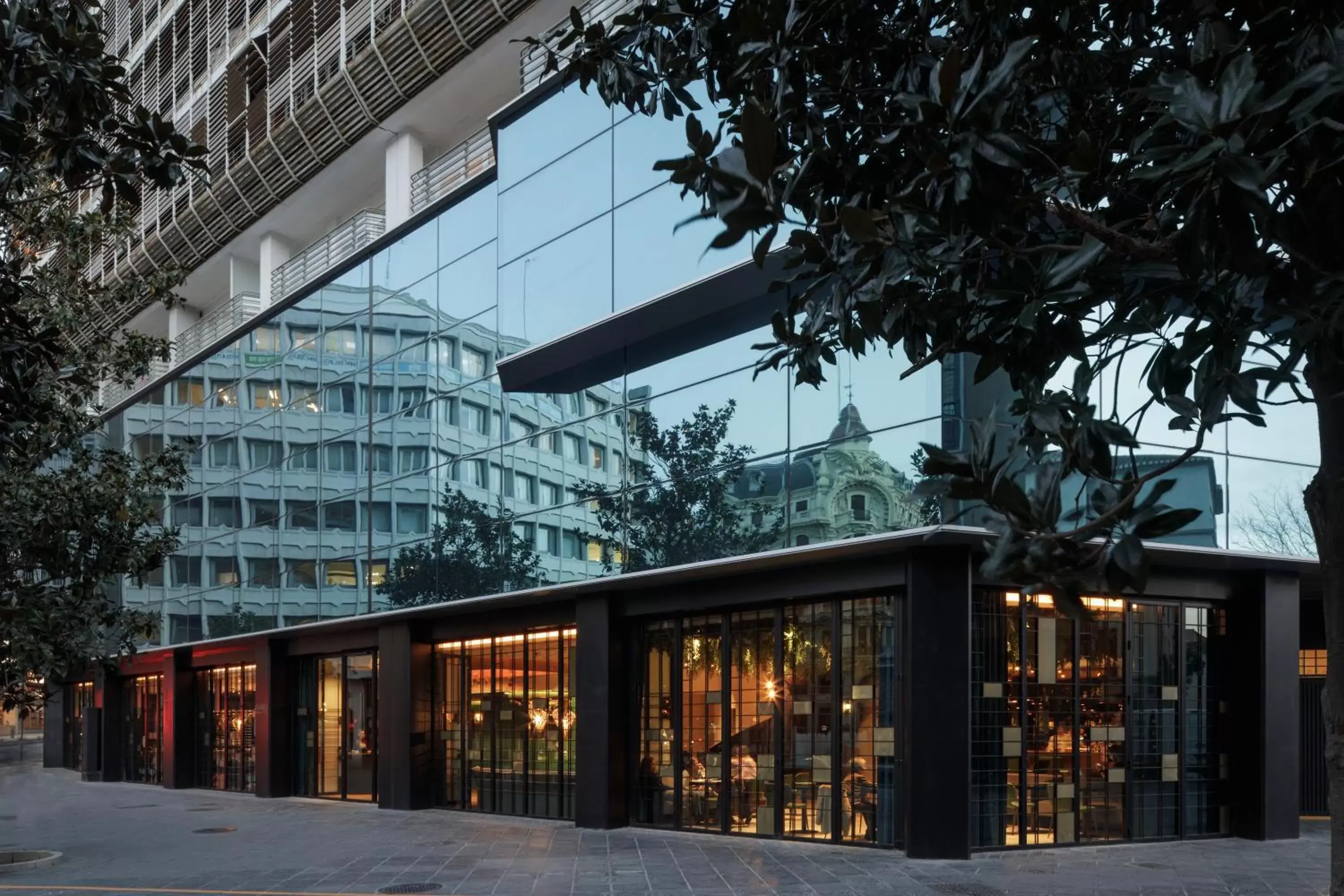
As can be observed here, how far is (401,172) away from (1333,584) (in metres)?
23.6

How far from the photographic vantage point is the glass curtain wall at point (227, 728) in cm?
3153

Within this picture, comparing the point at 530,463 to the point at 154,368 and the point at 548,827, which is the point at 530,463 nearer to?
the point at 548,827

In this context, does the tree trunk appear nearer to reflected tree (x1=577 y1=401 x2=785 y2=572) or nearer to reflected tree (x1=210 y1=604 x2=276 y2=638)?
reflected tree (x1=577 y1=401 x2=785 y2=572)

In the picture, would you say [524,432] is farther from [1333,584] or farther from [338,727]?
[1333,584]

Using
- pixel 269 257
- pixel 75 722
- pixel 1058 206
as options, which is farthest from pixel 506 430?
pixel 75 722

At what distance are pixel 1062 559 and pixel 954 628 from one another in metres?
11.9

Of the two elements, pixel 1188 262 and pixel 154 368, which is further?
pixel 154 368

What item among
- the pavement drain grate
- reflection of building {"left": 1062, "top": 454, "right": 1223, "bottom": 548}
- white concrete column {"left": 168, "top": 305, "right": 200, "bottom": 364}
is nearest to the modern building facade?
reflection of building {"left": 1062, "top": 454, "right": 1223, "bottom": 548}

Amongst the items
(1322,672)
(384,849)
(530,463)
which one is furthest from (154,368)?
(1322,672)

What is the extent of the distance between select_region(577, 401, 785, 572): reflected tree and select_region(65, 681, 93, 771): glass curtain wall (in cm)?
2834

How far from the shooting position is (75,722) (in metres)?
44.3

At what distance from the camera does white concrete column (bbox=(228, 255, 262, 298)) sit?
34000mm

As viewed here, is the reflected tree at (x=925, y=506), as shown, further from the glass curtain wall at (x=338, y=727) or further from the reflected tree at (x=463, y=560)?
the glass curtain wall at (x=338, y=727)

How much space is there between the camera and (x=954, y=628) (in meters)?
16.2
